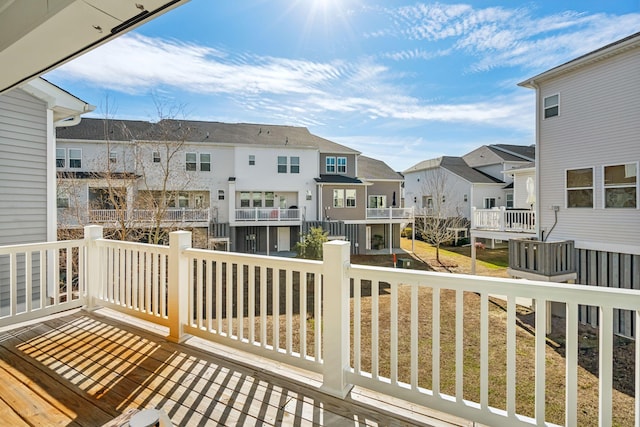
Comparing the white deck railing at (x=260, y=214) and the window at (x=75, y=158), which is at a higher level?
the window at (x=75, y=158)

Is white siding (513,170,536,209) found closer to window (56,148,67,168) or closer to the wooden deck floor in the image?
the wooden deck floor

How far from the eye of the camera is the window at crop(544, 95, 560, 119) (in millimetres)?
8984

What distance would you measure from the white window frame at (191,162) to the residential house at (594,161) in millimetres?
14404

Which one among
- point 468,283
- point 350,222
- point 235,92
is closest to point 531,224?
point 350,222

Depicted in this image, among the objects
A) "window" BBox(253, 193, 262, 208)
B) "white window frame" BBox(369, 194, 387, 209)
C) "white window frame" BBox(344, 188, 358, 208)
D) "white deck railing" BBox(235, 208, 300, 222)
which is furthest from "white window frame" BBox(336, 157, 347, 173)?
"window" BBox(253, 193, 262, 208)

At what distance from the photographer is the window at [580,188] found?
Answer: 326 inches

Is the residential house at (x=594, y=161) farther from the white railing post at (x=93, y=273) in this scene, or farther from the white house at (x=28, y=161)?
the white house at (x=28, y=161)

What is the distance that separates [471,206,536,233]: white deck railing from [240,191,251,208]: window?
1123cm

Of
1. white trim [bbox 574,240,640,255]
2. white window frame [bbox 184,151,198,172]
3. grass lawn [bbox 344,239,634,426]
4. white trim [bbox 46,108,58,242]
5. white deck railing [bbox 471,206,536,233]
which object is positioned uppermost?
white window frame [bbox 184,151,198,172]

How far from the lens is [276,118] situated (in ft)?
60.7

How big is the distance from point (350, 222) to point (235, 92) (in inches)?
355

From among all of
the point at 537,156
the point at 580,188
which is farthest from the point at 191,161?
the point at 580,188

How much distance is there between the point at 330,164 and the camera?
18719 millimetres

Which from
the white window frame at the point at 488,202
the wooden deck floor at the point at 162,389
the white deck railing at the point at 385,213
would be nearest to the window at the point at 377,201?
the white deck railing at the point at 385,213
